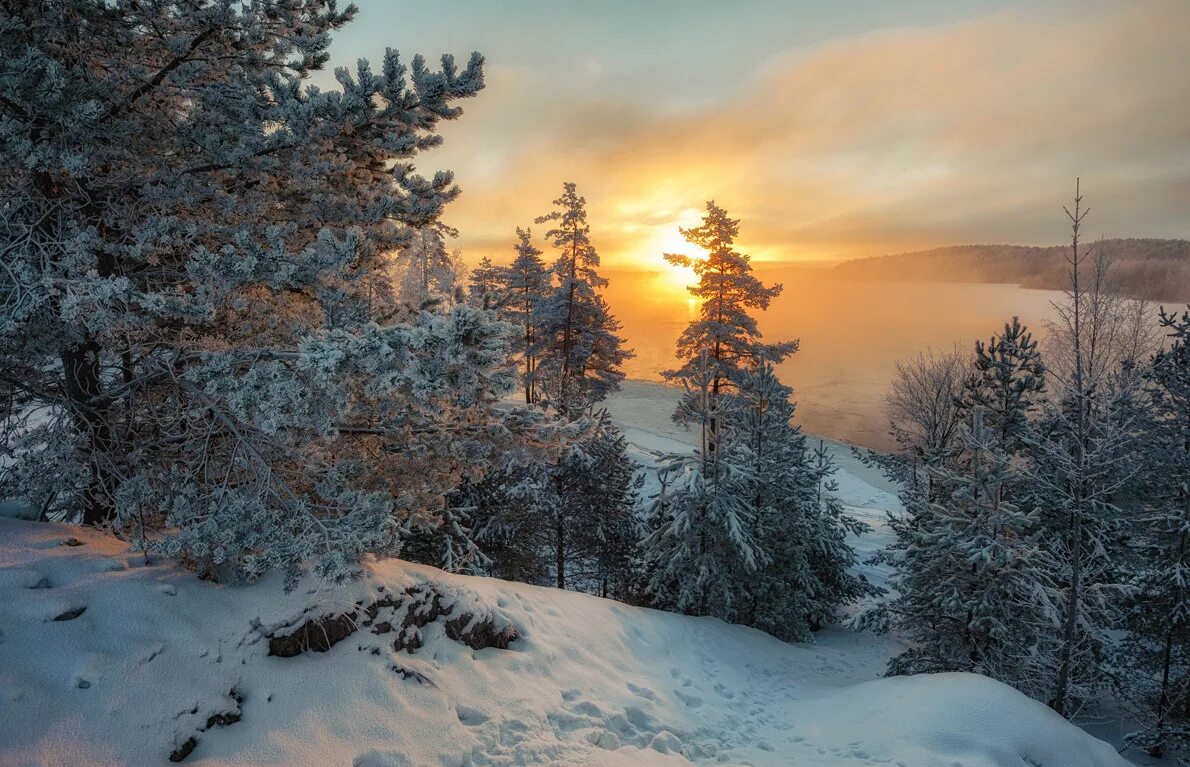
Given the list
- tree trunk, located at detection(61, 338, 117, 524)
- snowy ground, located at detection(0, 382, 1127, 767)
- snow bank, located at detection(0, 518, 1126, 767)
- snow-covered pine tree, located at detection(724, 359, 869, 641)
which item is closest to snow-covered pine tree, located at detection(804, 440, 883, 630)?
snow-covered pine tree, located at detection(724, 359, 869, 641)

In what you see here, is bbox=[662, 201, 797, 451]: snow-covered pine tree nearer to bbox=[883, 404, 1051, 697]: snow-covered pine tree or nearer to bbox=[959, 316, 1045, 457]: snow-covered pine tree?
bbox=[959, 316, 1045, 457]: snow-covered pine tree

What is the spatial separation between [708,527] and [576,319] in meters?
14.5

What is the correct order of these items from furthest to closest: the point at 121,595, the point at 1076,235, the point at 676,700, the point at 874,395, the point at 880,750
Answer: the point at 874,395 < the point at 1076,235 < the point at 676,700 < the point at 880,750 < the point at 121,595

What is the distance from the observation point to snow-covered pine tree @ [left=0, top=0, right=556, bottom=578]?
15.6 feet

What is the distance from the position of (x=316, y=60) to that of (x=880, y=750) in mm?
10973

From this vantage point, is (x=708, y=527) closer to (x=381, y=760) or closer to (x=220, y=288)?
(x=381, y=760)

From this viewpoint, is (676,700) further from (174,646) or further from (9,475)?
(9,475)

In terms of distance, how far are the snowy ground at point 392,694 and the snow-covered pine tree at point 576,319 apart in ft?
55.2

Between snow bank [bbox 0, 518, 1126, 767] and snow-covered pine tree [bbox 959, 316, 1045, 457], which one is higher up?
snow-covered pine tree [bbox 959, 316, 1045, 457]

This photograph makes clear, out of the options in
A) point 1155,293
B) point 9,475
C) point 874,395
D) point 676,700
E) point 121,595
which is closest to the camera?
point 121,595

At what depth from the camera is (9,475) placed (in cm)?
608

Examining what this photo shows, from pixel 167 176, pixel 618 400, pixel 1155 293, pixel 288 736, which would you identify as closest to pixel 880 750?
pixel 288 736

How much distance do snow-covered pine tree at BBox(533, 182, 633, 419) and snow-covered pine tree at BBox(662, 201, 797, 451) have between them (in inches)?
209

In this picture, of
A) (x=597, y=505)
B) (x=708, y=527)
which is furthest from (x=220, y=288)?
(x=597, y=505)
